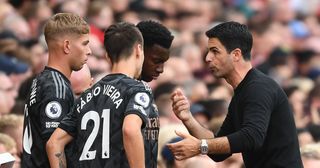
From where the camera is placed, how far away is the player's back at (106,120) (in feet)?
26.5

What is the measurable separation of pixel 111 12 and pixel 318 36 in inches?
193

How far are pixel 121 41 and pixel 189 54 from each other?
8.72 metres

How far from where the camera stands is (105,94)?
8.16 m

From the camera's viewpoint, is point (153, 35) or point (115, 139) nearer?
point (115, 139)

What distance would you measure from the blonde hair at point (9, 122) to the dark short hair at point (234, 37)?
8.25 ft

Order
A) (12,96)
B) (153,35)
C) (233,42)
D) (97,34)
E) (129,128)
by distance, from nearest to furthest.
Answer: (129,128)
(233,42)
(153,35)
(12,96)
(97,34)

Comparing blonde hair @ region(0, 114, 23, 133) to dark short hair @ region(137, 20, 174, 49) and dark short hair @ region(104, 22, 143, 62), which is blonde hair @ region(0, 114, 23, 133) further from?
dark short hair @ region(104, 22, 143, 62)

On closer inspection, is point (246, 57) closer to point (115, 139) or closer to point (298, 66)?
point (115, 139)

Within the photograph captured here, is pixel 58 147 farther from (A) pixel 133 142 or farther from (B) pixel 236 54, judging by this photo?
(B) pixel 236 54

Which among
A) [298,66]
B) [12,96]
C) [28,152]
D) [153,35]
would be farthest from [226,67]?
[298,66]

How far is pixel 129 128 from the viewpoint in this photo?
786 cm

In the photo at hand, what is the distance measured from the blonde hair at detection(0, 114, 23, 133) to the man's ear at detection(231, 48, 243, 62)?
258cm

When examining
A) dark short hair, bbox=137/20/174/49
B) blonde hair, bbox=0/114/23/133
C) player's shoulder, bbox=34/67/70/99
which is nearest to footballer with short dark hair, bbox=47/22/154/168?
player's shoulder, bbox=34/67/70/99

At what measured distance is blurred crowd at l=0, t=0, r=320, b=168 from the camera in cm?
1147
